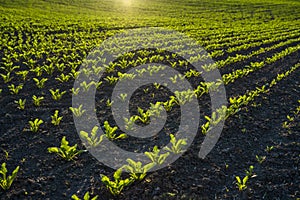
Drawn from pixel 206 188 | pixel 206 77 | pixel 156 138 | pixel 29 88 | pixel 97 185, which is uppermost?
pixel 29 88

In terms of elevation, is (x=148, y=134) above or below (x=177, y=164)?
above

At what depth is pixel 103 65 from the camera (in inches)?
475

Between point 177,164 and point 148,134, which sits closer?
point 177,164

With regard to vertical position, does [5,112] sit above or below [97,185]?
above

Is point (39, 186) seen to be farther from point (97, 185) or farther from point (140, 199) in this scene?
point (140, 199)

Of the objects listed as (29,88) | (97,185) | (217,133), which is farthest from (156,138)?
(29,88)

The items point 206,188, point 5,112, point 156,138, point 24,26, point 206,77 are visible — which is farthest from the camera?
point 24,26

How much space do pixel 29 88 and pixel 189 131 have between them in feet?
19.1

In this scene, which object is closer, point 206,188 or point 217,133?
point 206,188

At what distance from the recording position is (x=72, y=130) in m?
6.95

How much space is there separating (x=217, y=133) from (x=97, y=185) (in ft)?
10.9

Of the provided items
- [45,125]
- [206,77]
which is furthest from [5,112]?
[206,77]

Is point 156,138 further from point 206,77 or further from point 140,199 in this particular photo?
point 206,77

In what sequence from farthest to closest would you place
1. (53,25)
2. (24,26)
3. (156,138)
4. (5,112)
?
1. (53,25)
2. (24,26)
3. (5,112)
4. (156,138)
